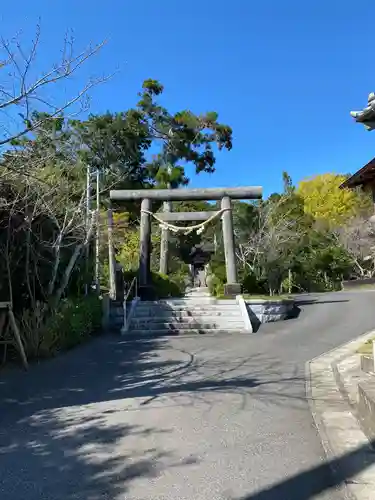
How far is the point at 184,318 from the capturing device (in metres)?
12.7

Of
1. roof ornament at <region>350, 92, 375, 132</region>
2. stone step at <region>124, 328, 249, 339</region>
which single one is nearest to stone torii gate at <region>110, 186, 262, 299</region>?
stone step at <region>124, 328, 249, 339</region>

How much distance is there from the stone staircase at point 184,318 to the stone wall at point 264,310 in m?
0.44

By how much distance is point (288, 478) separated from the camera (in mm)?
3320

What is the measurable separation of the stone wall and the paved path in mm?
4315

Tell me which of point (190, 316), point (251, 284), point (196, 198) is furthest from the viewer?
point (251, 284)

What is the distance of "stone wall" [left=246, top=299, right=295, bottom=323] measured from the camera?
43.2ft

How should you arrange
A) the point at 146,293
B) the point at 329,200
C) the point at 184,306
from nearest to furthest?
1. the point at 184,306
2. the point at 146,293
3. the point at 329,200

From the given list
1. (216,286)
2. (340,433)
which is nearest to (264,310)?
(216,286)

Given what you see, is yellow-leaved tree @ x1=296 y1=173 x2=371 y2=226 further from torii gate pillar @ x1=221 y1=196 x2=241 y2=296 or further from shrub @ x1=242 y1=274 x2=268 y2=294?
torii gate pillar @ x1=221 y1=196 x2=241 y2=296

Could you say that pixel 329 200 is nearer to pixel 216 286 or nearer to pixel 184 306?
pixel 216 286

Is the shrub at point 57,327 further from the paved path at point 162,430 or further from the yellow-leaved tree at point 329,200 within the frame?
the yellow-leaved tree at point 329,200

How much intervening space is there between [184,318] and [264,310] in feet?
7.94

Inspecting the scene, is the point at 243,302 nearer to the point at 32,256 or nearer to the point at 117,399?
the point at 32,256

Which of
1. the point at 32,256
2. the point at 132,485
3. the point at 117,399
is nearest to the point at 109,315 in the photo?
the point at 32,256
